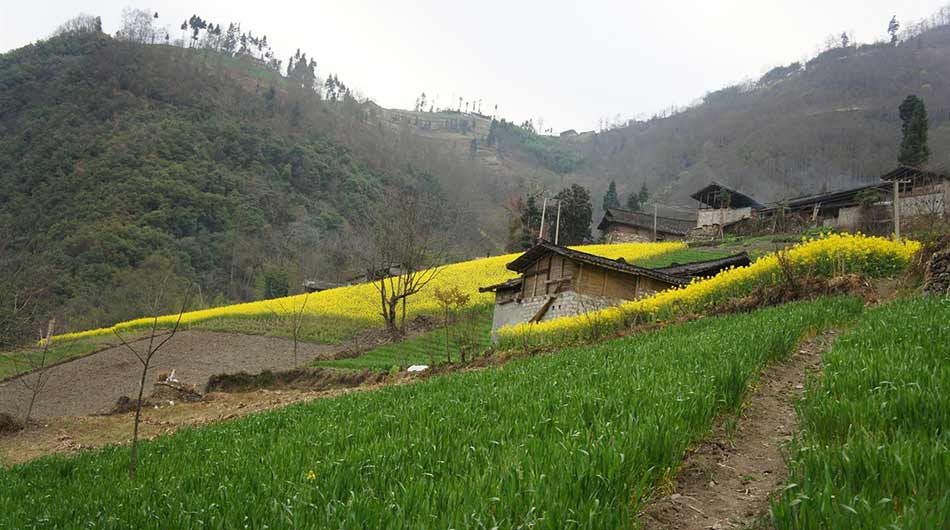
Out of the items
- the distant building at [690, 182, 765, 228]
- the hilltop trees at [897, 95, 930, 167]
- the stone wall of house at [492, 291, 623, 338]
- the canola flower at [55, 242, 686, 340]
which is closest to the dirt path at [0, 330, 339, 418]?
the canola flower at [55, 242, 686, 340]

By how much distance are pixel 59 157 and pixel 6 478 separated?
98.8 meters

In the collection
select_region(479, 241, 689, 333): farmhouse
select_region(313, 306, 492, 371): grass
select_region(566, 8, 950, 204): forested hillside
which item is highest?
select_region(566, 8, 950, 204): forested hillside

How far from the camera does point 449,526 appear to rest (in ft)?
9.62

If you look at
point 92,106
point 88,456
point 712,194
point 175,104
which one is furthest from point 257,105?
point 88,456

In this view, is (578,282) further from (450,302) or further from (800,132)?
(800,132)

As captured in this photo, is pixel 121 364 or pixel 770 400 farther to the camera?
pixel 121 364

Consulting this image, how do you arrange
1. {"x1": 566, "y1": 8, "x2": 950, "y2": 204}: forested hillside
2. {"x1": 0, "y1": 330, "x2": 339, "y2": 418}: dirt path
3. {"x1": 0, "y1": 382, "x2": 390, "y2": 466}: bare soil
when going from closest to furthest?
1. {"x1": 0, "y1": 382, "x2": 390, "y2": 466}: bare soil
2. {"x1": 0, "y1": 330, "x2": 339, "y2": 418}: dirt path
3. {"x1": 566, "y1": 8, "x2": 950, "y2": 204}: forested hillside

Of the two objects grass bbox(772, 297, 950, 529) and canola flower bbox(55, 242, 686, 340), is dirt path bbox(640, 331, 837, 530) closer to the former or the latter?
grass bbox(772, 297, 950, 529)

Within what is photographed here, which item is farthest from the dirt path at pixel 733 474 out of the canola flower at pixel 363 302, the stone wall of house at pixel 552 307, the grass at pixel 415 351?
the canola flower at pixel 363 302

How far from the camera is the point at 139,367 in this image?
3388 cm

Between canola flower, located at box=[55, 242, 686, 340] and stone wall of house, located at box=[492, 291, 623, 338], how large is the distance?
9980 millimetres

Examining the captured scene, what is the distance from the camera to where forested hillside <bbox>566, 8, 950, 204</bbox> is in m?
107

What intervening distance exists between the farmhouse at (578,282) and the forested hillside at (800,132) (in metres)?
72.6

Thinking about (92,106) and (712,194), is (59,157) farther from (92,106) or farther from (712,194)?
(712,194)
